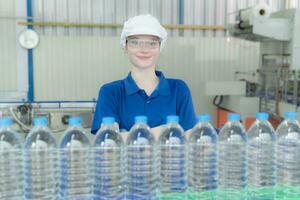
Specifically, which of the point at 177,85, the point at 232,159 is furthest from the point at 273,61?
the point at 232,159

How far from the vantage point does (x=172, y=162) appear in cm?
120

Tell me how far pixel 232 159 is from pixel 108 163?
43 centimetres

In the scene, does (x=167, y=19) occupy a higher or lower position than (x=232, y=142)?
higher

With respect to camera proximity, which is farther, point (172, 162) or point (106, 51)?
point (106, 51)

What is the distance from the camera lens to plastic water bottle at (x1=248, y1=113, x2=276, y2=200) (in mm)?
1241

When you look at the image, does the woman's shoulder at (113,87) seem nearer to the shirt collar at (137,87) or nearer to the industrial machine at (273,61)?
the shirt collar at (137,87)

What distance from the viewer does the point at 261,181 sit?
1.24 meters

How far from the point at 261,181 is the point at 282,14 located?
3069mm

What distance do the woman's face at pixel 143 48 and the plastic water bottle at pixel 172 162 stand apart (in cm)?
56

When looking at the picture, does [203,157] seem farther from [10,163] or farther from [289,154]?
[10,163]

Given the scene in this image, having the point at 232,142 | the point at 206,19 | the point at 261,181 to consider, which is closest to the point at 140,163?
the point at 232,142

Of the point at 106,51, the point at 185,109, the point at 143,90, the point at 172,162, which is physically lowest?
the point at 172,162

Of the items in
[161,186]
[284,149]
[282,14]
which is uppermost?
[282,14]

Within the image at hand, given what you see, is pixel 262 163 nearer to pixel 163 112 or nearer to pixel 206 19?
pixel 163 112
